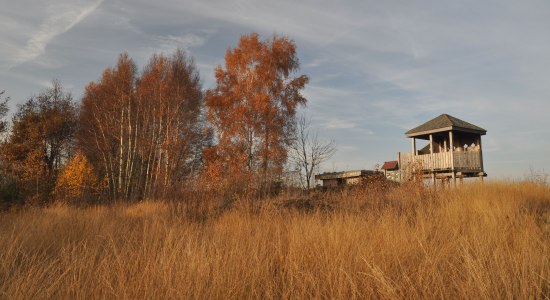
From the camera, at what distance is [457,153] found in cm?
1809

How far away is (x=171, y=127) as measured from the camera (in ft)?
63.9

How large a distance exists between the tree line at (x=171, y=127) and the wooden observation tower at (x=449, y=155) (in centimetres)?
552

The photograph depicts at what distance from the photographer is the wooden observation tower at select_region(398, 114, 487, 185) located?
18.0 m

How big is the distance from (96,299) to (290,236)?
8.58 feet

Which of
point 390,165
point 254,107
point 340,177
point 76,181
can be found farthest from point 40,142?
point 390,165

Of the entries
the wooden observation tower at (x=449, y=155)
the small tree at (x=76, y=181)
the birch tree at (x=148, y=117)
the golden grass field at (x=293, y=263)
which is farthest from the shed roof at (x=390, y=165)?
the golden grass field at (x=293, y=263)

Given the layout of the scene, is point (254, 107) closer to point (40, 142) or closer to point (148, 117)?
point (148, 117)

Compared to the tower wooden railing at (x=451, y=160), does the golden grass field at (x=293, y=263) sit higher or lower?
lower

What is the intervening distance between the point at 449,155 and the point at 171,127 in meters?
14.0

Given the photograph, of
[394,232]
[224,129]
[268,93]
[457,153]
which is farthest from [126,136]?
[394,232]

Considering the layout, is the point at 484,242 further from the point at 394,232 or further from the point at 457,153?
the point at 457,153

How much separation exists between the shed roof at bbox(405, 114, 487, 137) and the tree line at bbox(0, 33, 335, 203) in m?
5.70

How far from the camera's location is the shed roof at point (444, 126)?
18.6 m

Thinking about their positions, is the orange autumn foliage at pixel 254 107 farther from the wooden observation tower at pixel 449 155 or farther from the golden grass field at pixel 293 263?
the golden grass field at pixel 293 263
